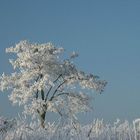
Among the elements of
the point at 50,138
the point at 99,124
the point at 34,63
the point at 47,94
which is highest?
the point at 34,63

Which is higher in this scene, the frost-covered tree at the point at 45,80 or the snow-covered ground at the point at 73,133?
the frost-covered tree at the point at 45,80

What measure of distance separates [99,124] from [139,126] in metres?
1.81

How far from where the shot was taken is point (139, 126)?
962 cm

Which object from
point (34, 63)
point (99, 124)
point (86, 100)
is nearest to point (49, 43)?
point (34, 63)

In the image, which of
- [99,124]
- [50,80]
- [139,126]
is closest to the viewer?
[139,126]

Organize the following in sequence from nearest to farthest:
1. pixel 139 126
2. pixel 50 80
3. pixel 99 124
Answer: pixel 139 126 → pixel 99 124 → pixel 50 80

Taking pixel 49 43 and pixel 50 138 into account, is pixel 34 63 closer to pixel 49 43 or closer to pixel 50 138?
pixel 49 43

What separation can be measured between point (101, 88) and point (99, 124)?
34.1 m

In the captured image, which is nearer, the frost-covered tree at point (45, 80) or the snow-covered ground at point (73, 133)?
the snow-covered ground at point (73, 133)

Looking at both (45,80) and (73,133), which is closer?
(73,133)

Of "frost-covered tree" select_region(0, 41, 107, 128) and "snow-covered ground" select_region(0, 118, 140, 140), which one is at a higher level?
"frost-covered tree" select_region(0, 41, 107, 128)

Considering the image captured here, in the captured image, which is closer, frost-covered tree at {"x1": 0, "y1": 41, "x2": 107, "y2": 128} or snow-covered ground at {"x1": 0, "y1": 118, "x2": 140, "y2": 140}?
snow-covered ground at {"x1": 0, "y1": 118, "x2": 140, "y2": 140}

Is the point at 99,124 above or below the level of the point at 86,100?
below

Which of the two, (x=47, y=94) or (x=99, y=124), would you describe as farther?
(x=47, y=94)
